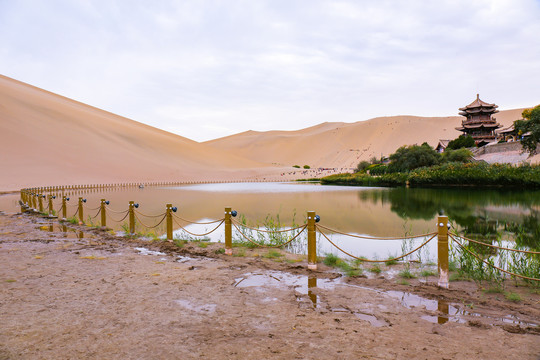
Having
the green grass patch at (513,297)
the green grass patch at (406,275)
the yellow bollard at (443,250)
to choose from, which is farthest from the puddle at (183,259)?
the green grass patch at (513,297)

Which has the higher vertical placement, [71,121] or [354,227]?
[71,121]

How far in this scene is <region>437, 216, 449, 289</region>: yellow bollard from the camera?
5762 millimetres

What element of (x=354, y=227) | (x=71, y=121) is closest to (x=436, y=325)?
(x=354, y=227)

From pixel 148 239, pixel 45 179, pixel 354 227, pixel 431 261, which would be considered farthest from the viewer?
pixel 45 179

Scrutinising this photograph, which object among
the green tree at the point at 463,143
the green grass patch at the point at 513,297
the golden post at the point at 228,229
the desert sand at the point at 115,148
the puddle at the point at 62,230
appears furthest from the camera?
the desert sand at the point at 115,148

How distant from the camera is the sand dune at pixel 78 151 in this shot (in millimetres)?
51562

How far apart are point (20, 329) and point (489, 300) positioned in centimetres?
613

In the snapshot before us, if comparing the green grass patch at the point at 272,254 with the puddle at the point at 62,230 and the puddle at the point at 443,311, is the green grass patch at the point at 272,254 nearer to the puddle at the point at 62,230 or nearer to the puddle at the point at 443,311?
the puddle at the point at 443,311

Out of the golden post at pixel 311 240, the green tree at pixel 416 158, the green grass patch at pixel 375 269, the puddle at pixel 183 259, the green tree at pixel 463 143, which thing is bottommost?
the green grass patch at pixel 375 269

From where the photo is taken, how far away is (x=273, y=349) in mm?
3732

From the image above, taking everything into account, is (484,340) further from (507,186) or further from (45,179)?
(45,179)

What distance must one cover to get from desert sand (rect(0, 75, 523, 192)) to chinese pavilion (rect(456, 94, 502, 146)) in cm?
3577

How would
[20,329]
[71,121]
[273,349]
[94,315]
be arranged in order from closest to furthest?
[273,349] < [20,329] < [94,315] < [71,121]

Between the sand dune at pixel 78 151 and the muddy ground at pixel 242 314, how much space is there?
44.5 m
